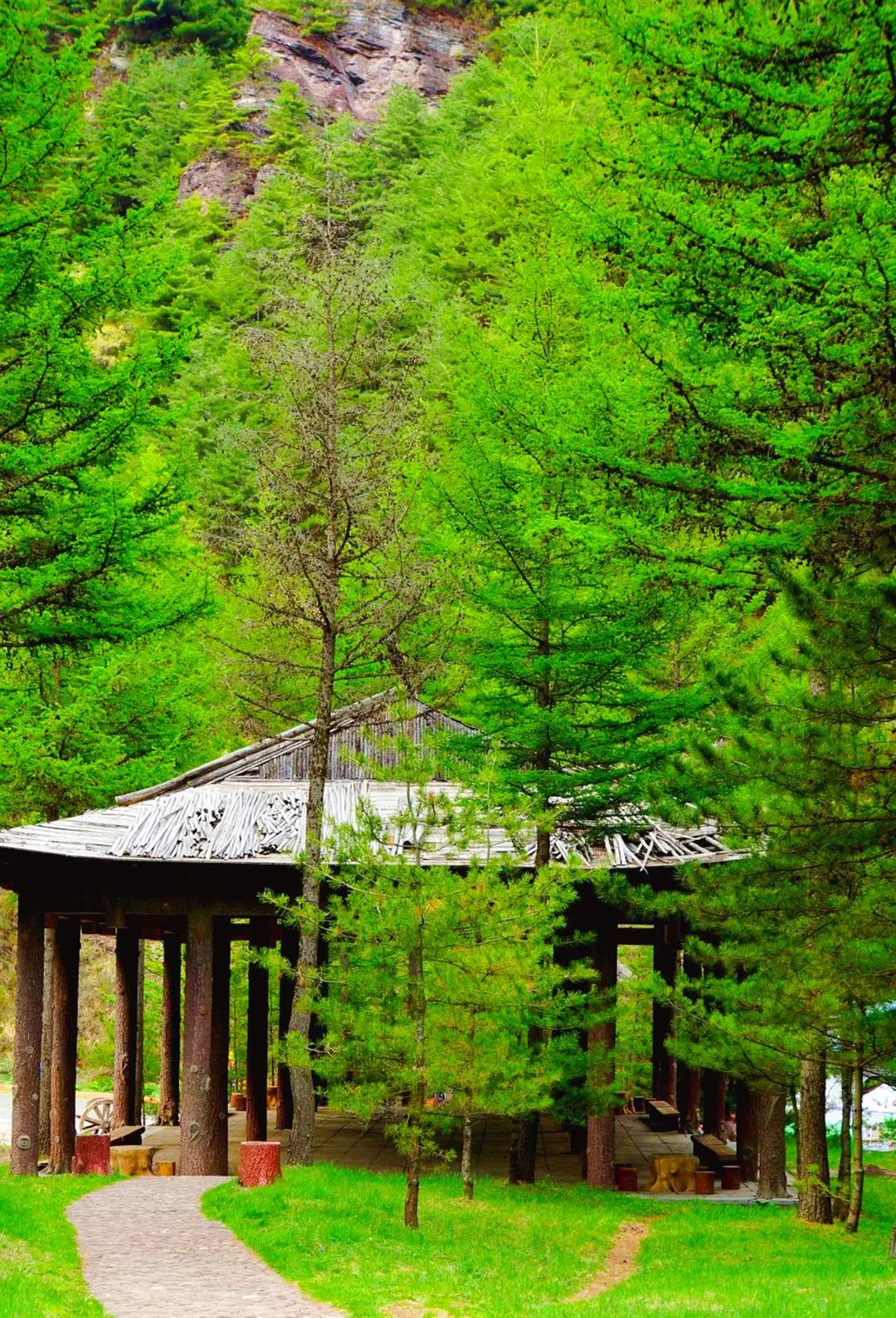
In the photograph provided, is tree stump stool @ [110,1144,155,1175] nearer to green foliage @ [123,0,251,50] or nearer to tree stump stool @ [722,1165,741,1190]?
tree stump stool @ [722,1165,741,1190]

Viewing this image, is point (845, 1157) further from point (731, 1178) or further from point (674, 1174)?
point (674, 1174)

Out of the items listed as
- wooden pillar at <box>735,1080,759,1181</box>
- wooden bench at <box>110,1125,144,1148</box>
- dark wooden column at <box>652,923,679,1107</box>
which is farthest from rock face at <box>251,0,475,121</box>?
wooden pillar at <box>735,1080,759,1181</box>

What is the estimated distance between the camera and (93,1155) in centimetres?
1647

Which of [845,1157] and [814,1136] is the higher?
[814,1136]

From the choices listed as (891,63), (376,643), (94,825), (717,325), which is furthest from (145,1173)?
(891,63)

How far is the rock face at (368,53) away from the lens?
7688cm

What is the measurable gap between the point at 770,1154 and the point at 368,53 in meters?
76.0

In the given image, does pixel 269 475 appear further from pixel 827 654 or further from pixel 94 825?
pixel 827 654

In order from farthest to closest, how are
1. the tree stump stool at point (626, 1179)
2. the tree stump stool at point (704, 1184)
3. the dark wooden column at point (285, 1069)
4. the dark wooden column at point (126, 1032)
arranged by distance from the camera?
the dark wooden column at point (285, 1069)
the dark wooden column at point (126, 1032)
the tree stump stool at point (704, 1184)
the tree stump stool at point (626, 1179)

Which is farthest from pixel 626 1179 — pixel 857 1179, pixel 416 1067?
pixel 416 1067

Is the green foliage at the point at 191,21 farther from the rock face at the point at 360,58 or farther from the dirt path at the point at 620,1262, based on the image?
the dirt path at the point at 620,1262

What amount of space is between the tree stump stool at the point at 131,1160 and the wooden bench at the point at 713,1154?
25.4ft

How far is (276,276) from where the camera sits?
16.5 m

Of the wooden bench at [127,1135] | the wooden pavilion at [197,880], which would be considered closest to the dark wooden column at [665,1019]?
the wooden pavilion at [197,880]
